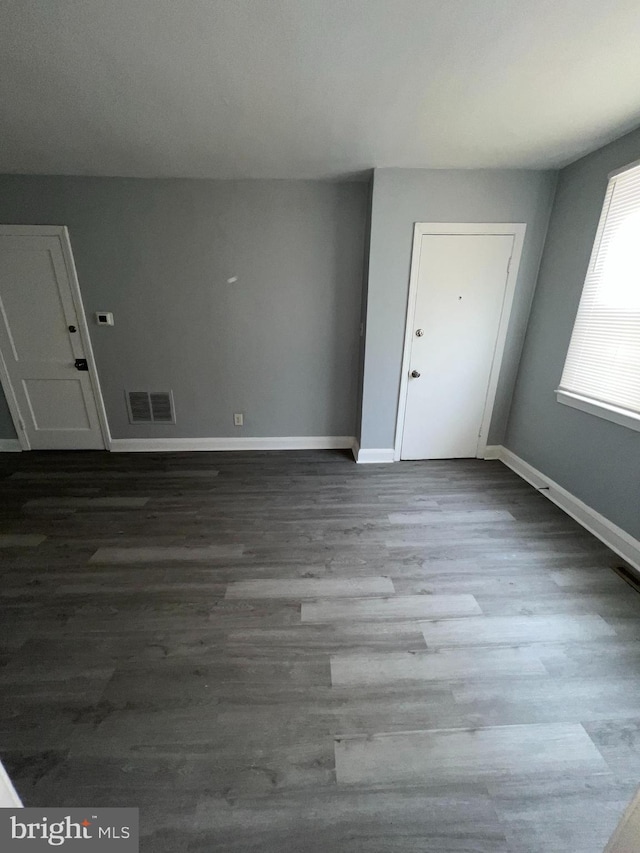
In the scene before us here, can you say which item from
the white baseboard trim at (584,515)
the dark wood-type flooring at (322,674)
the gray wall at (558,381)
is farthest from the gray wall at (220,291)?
the white baseboard trim at (584,515)

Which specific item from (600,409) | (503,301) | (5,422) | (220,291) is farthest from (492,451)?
(5,422)

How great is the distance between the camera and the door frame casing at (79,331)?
2.86 meters

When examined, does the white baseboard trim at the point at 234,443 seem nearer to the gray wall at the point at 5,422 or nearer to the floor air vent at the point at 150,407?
the floor air vent at the point at 150,407

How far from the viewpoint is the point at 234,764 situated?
112 cm

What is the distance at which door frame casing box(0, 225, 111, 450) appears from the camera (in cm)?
286

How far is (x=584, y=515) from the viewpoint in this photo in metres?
2.37

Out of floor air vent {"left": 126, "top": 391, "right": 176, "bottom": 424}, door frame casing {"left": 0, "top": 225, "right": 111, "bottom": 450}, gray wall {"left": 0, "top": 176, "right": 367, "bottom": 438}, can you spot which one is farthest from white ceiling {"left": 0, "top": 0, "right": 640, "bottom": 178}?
floor air vent {"left": 126, "top": 391, "right": 176, "bottom": 424}

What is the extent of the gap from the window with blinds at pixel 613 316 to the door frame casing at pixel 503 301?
583mm

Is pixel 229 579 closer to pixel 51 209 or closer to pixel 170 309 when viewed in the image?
pixel 170 309

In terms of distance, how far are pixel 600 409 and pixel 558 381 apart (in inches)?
19.3

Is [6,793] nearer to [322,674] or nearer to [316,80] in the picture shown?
[322,674]

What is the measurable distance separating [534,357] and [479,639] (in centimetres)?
240

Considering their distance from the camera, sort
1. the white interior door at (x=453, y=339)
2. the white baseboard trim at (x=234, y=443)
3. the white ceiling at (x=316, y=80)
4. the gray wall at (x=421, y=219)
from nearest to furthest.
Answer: the white ceiling at (x=316, y=80)
the gray wall at (x=421, y=219)
the white interior door at (x=453, y=339)
the white baseboard trim at (x=234, y=443)

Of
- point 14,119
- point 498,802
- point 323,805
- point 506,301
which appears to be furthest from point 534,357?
point 14,119
